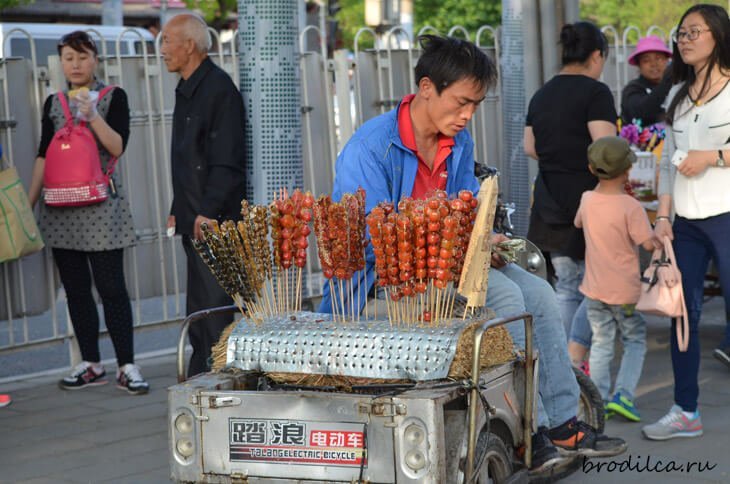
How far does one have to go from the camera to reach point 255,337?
4.33m

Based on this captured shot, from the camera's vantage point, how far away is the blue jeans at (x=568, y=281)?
23.2 feet

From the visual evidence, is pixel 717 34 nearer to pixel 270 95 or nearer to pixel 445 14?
pixel 270 95

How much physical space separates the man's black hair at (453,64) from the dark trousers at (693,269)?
5.81ft

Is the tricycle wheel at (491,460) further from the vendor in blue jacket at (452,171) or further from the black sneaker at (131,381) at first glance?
the black sneaker at (131,381)

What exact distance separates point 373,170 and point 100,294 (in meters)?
3.40

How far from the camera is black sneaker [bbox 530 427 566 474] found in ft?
15.7

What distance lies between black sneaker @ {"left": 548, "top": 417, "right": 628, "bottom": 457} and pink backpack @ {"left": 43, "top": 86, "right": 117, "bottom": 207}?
347 centimetres

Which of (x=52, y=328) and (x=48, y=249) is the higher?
(x=48, y=249)

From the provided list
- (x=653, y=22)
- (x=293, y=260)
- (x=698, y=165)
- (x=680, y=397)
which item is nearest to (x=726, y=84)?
(x=698, y=165)

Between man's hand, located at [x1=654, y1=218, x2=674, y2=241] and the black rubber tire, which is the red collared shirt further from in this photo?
man's hand, located at [x1=654, y1=218, x2=674, y2=241]

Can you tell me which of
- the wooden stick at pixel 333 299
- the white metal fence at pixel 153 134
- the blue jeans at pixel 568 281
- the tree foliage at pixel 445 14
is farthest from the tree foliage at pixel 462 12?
the wooden stick at pixel 333 299

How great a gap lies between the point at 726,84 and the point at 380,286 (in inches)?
95.5

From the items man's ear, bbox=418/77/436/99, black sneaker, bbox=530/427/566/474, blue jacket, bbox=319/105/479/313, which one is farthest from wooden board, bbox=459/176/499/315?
black sneaker, bbox=530/427/566/474

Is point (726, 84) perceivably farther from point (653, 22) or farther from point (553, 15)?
point (653, 22)
